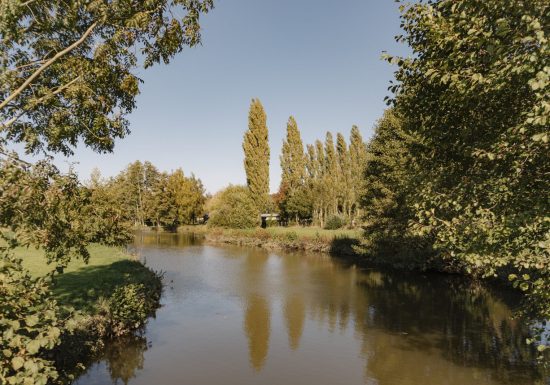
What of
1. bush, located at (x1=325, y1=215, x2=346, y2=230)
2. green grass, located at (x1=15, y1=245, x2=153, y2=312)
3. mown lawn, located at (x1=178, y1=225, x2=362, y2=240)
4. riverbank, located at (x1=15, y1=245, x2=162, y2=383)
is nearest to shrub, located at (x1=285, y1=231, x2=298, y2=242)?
mown lawn, located at (x1=178, y1=225, x2=362, y2=240)

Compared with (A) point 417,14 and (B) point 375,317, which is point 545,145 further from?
(B) point 375,317

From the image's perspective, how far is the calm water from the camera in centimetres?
1201

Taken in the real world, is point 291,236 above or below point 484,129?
below

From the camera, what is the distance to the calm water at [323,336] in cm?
1201

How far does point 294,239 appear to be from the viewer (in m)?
45.5

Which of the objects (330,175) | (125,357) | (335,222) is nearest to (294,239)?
(335,222)

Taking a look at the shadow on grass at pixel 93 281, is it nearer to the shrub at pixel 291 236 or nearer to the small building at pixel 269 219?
the shrub at pixel 291 236

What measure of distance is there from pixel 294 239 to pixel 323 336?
29.8 m

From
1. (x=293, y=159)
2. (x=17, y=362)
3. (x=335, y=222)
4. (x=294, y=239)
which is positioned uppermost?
(x=293, y=159)

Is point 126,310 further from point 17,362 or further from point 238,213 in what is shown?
point 238,213

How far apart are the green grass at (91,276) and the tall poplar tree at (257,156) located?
31.3 m

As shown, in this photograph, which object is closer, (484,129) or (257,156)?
(484,129)

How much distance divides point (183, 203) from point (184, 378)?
215ft

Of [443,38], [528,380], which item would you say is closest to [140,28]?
[443,38]
